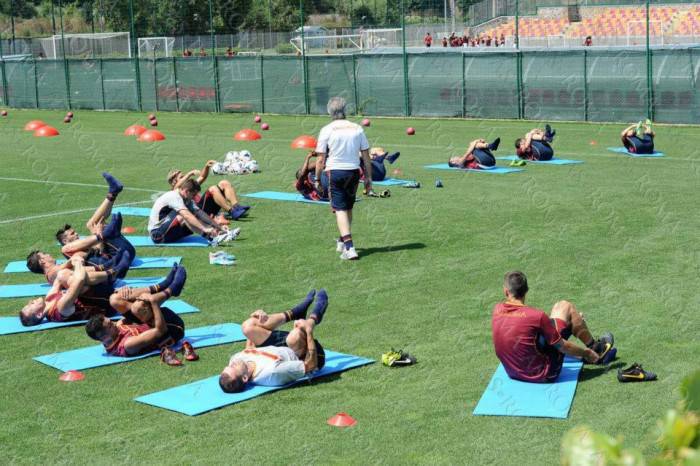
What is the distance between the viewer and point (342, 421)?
7203 mm

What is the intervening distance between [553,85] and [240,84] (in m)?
14.2

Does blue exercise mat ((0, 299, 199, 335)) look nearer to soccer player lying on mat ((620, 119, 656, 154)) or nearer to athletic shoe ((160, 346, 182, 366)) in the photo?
athletic shoe ((160, 346, 182, 366))

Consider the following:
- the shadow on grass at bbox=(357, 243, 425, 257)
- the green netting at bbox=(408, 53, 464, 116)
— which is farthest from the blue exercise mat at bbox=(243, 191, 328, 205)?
the green netting at bbox=(408, 53, 464, 116)

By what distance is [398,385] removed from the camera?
8.11 m

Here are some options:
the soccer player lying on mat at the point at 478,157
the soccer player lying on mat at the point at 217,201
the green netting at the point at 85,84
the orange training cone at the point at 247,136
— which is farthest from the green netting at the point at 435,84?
the soccer player lying on mat at the point at 217,201

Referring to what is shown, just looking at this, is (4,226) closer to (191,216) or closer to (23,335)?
(191,216)

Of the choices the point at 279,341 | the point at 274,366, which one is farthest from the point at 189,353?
the point at 274,366

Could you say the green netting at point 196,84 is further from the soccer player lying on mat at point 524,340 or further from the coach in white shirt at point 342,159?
the soccer player lying on mat at point 524,340

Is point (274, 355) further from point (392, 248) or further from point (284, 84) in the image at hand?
point (284, 84)

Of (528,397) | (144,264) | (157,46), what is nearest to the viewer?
(528,397)

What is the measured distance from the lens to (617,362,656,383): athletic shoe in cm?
789

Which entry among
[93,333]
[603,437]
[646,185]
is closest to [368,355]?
[93,333]

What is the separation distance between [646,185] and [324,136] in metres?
8.01

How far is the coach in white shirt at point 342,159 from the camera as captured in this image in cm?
1352
